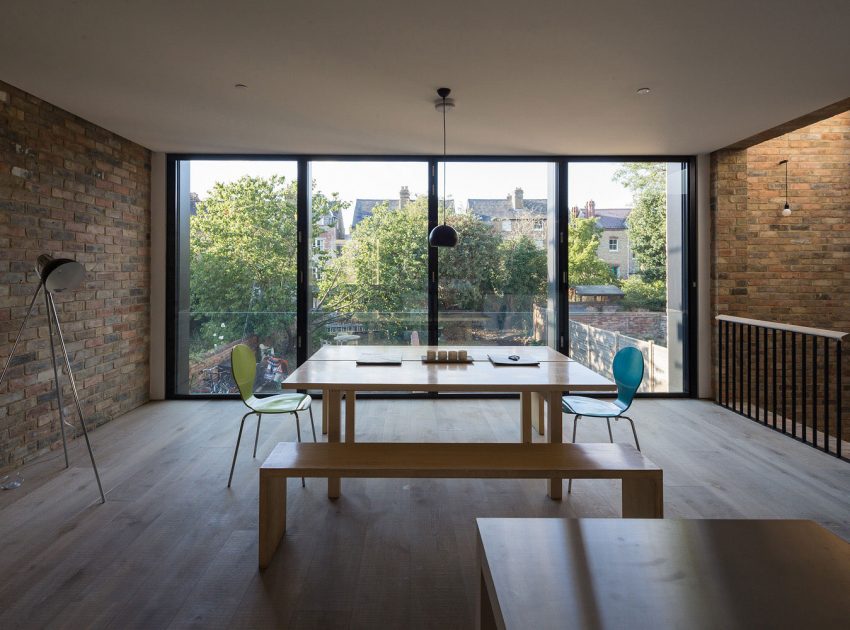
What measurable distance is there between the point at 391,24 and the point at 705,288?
14.6 ft

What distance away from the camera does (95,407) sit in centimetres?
472

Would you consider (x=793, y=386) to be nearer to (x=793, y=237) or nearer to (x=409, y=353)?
(x=793, y=237)

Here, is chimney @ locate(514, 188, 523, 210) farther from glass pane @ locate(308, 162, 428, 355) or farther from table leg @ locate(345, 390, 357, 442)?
table leg @ locate(345, 390, 357, 442)

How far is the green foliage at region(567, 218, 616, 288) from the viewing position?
5.85m

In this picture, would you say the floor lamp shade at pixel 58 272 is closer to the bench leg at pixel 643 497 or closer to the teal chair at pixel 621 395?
the teal chair at pixel 621 395

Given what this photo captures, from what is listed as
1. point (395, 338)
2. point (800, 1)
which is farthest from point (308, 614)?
point (395, 338)

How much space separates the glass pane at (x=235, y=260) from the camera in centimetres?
569

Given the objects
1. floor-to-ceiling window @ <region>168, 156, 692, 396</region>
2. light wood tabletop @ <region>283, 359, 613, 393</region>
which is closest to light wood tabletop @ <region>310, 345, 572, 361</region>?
light wood tabletop @ <region>283, 359, 613, 393</region>

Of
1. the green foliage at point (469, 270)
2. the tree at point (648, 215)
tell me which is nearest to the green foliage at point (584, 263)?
the tree at point (648, 215)

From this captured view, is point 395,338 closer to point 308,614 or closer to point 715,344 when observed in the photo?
point 715,344

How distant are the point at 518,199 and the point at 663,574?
17.0 ft

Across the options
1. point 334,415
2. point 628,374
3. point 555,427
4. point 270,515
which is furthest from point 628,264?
point 270,515

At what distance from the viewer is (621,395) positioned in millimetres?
3793

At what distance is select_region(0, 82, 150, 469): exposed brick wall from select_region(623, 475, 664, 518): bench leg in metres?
3.91
